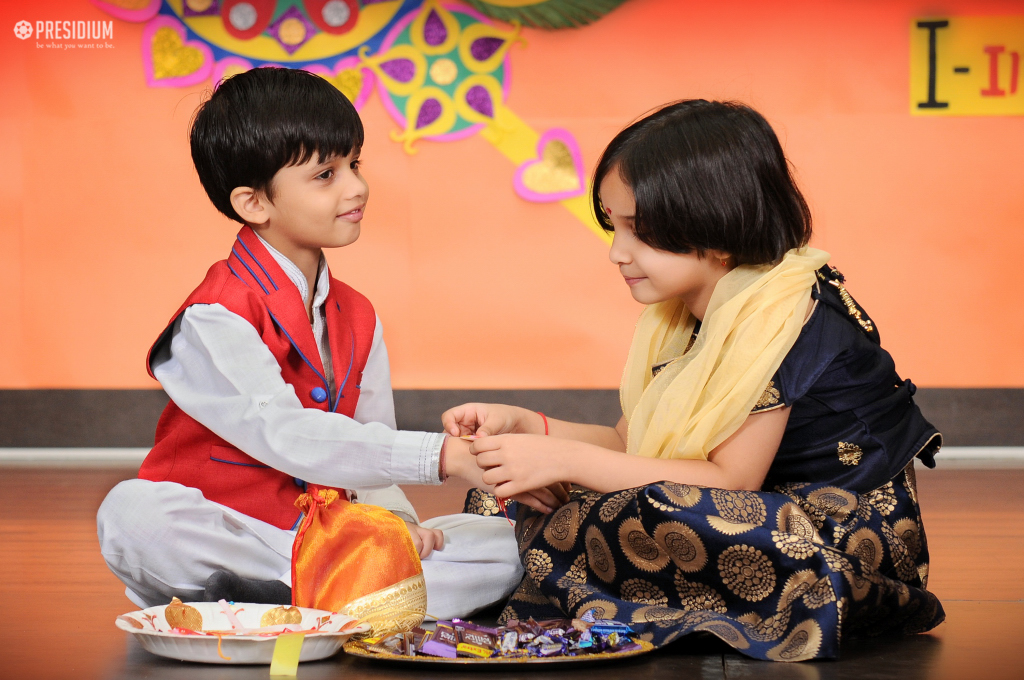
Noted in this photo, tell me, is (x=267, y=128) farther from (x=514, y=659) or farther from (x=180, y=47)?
(x=180, y=47)

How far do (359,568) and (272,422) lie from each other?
21 centimetres

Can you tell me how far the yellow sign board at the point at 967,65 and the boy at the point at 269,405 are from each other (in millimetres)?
2618

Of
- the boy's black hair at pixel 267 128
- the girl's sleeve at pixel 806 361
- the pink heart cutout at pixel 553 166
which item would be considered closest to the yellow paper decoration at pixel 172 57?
the pink heart cutout at pixel 553 166

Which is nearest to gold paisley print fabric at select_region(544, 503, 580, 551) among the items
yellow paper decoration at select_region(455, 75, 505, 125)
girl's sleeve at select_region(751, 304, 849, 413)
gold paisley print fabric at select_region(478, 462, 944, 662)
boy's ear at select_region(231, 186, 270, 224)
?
gold paisley print fabric at select_region(478, 462, 944, 662)

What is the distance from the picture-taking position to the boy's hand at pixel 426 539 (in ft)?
4.50

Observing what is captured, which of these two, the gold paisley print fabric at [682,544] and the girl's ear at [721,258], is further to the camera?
the girl's ear at [721,258]

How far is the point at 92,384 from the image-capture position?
11.7 ft

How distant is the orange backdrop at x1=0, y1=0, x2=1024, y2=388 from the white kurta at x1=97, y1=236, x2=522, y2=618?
7.13ft

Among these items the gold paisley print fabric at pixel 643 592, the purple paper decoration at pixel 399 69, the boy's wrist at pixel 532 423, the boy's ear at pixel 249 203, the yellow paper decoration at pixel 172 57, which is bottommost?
the gold paisley print fabric at pixel 643 592

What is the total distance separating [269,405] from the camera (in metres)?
1.25

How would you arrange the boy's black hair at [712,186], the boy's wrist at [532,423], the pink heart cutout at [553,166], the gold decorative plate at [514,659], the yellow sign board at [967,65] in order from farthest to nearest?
the pink heart cutout at [553,166], the yellow sign board at [967,65], the boy's wrist at [532,423], the boy's black hair at [712,186], the gold decorative plate at [514,659]

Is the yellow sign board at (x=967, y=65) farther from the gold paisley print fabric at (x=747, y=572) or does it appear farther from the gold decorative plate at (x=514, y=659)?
the gold decorative plate at (x=514, y=659)

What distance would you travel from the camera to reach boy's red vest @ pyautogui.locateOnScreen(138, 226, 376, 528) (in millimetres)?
1329

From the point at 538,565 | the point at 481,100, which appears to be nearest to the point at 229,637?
the point at 538,565
